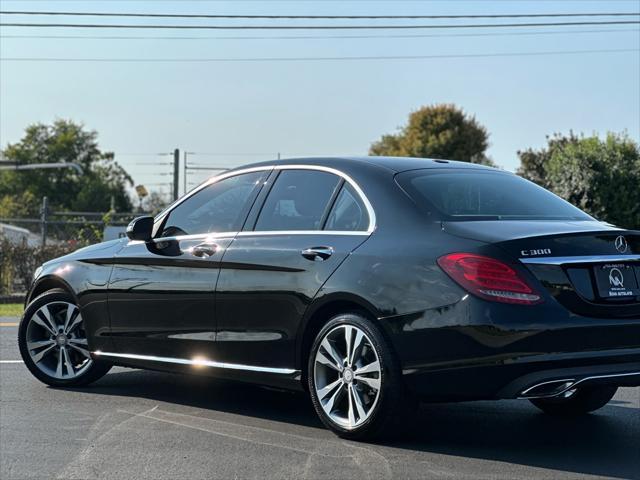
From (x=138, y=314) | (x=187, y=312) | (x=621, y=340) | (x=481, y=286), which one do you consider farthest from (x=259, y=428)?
(x=621, y=340)

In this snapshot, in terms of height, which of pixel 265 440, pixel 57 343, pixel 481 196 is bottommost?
pixel 265 440

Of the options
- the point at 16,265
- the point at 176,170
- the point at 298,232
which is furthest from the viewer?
the point at 176,170

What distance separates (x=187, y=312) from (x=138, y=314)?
528 mm

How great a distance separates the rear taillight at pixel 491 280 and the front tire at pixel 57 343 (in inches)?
128

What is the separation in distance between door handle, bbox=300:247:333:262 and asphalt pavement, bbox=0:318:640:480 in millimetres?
1013

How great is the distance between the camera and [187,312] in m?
6.18

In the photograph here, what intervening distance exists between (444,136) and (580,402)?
60.9 m

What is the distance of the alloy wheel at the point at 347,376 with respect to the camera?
5.19 metres

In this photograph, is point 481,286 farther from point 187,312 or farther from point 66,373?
point 66,373

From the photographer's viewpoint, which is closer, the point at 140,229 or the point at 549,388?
the point at 549,388

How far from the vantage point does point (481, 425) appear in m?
5.88

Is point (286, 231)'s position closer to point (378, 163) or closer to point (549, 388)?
point (378, 163)

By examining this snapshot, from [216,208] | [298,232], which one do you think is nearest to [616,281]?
[298,232]

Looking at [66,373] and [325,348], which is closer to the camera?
[325,348]
